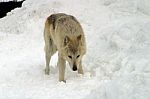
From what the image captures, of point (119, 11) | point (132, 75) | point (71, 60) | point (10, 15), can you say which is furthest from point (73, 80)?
point (10, 15)

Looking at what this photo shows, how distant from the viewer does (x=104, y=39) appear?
11.2 metres

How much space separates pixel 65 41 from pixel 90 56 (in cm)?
179

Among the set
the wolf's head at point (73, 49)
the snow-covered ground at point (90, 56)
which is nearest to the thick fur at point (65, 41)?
the wolf's head at point (73, 49)

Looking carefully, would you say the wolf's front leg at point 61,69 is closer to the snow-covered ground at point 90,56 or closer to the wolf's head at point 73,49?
the snow-covered ground at point 90,56

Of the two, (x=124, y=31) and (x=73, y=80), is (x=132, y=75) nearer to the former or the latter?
(x=73, y=80)

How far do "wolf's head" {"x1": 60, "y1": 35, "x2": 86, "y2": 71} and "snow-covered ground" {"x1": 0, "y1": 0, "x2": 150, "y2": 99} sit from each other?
23.2 inches

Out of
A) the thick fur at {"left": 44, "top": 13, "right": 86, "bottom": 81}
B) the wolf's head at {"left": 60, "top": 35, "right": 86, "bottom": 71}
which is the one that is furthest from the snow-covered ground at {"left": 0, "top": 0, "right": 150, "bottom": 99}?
the wolf's head at {"left": 60, "top": 35, "right": 86, "bottom": 71}

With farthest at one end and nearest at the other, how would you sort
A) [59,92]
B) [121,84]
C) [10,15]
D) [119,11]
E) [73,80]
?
1. [10,15]
2. [119,11]
3. [73,80]
4. [59,92]
5. [121,84]

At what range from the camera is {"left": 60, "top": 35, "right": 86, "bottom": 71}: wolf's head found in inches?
352

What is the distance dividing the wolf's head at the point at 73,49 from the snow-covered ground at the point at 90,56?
589 mm

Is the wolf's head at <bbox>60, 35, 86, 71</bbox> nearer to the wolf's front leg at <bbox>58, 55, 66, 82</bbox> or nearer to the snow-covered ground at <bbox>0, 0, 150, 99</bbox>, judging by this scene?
the wolf's front leg at <bbox>58, 55, 66, 82</bbox>

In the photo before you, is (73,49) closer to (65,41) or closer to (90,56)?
(65,41)

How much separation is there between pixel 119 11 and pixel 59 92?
7.46m

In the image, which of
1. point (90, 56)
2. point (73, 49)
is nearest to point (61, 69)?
point (73, 49)
